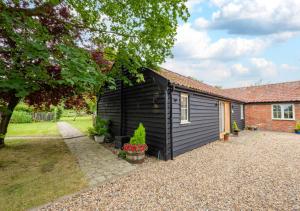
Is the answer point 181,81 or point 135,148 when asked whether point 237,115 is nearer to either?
point 181,81

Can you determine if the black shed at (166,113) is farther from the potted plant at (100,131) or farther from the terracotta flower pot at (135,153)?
the terracotta flower pot at (135,153)

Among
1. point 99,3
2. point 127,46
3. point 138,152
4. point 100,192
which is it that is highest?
point 99,3

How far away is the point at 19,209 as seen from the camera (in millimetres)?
3051

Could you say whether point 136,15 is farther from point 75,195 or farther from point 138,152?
point 75,195

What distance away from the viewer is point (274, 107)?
1449 centimetres

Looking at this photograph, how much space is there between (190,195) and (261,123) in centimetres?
1475

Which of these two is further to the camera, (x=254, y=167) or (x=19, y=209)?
(x=254, y=167)

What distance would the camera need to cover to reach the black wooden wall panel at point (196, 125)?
21.5 feet

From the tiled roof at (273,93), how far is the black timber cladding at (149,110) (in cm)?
1085

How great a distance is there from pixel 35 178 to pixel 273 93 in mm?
18248

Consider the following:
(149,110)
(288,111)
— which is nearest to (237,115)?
(288,111)

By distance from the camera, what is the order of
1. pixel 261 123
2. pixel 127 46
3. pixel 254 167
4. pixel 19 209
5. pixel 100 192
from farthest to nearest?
1. pixel 261 123
2. pixel 127 46
3. pixel 254 167
4. pixel 100 192
5. pixel 19 209

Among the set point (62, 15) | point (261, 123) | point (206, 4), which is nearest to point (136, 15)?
point (62, 15)

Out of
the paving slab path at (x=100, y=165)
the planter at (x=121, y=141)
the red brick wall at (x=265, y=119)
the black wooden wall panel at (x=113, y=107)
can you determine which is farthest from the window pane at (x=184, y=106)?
the red brick wall at (x=265, y=119)
